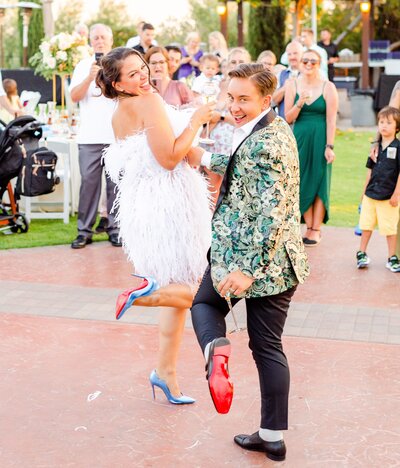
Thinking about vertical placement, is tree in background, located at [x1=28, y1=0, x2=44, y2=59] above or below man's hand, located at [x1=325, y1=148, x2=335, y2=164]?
above

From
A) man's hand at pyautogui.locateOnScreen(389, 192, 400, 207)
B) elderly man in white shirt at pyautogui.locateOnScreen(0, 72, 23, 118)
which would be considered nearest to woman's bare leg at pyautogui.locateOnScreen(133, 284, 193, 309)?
man's hand at pyautogui.locateOnScreen(389, 192, 400, 207)

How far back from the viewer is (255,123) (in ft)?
11.3

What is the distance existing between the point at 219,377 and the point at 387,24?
104 ft

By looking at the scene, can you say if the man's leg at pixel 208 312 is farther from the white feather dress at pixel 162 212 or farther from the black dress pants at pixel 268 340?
the white feather dress at pixel 162 212

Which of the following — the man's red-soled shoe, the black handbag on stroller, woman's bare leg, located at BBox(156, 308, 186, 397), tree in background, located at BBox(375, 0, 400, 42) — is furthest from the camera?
tree in background, located at BBox(375, 0, 400, 42)

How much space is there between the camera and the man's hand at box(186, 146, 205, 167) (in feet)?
13.2

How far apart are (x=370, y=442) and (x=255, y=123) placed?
1.53 m

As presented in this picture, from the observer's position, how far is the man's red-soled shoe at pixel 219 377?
3.32m

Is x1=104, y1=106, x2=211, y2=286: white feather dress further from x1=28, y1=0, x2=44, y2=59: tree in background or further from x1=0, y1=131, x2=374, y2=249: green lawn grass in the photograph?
x1=28, y1=0, x2=44, y2=59: tree in background

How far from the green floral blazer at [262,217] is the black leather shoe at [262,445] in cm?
69

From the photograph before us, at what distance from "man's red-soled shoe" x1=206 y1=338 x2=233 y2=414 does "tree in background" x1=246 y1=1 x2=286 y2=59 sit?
1058 inches

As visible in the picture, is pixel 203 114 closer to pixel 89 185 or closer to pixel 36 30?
pixel 89 185

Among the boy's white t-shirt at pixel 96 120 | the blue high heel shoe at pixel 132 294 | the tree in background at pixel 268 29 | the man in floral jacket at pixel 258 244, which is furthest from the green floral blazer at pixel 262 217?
the tree in background at pixel 268 29

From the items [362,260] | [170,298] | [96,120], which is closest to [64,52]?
[96,120]
